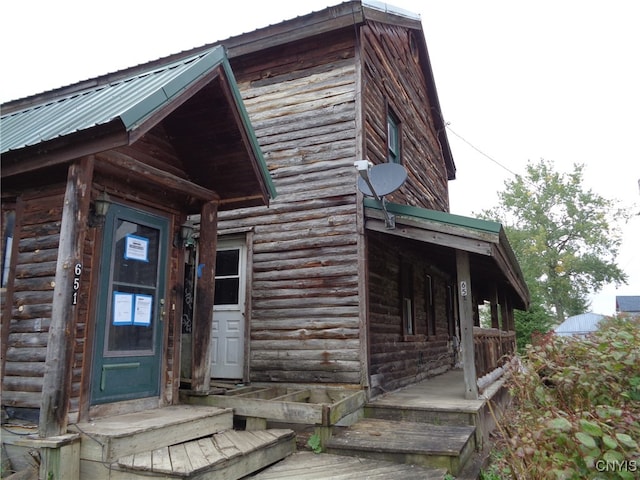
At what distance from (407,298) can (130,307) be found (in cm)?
601

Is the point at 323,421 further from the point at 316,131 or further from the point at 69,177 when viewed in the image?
the point at 316,131

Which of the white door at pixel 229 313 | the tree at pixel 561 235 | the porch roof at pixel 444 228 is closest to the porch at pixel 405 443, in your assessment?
the porch roof at pixel 444 228

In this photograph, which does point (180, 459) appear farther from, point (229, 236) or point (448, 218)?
point (229, 236)

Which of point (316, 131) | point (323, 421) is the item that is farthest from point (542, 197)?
point (323, 421)

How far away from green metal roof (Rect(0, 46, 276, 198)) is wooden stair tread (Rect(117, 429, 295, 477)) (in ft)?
9.02

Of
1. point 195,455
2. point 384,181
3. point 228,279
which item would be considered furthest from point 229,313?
point 195,455

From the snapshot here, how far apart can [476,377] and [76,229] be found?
5.60 metres

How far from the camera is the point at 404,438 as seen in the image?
5211 mm

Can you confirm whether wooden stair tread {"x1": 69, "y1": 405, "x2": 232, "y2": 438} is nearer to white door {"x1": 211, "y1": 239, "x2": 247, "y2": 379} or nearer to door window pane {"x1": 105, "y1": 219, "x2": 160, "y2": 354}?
door window pane {"x1": 105, "y1": 219, "x2": 160, "y2": 354}

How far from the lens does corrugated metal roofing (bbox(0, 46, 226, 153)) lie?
13.2 ft

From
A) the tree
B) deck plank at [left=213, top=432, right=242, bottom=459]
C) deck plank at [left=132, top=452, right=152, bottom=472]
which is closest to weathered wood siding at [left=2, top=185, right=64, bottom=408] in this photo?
deck plank at [left=132, top=452, right=152, bottom=472]

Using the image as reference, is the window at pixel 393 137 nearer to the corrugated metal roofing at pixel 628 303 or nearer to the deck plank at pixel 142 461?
the deck plank at pixel 142 461

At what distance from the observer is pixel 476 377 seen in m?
6.82

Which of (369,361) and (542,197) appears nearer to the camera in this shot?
(369,361)
